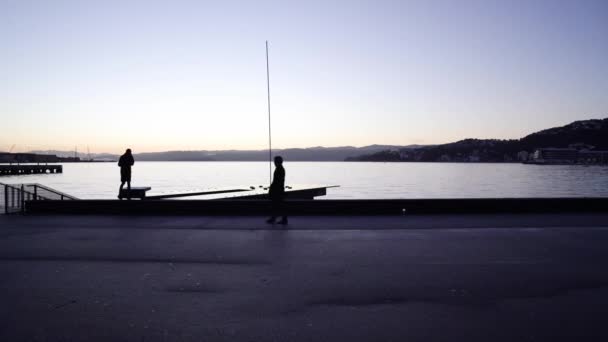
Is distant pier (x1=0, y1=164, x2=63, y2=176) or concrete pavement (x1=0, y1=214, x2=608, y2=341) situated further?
distant pier (x1=0, y1=164, x2=63, y2=176)

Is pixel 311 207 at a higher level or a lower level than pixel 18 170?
higher

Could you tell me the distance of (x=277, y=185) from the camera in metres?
11.5

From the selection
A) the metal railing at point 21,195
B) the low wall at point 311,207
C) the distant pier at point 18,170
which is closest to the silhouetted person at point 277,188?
the low wall at point 311,207

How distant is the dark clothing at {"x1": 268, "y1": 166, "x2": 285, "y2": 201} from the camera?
11.3m

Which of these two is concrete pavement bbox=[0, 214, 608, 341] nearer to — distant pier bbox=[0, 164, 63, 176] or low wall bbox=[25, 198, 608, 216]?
low wall bbox=[25, 198, 608, 216]

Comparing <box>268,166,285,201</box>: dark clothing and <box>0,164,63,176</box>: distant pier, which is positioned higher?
<box>268,166,285,201</box>: dark clothing

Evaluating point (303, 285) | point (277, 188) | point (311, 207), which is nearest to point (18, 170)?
point (311, 207)

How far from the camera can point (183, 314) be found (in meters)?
4.59

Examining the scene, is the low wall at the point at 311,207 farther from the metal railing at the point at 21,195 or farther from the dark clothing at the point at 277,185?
the dark clothing at the point at 277,185

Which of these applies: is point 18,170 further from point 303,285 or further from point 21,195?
point 303,285

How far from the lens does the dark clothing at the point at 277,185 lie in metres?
11.3

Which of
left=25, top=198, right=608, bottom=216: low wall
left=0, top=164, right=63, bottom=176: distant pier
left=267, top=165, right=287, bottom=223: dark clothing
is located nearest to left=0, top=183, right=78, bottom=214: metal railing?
left=25, top=198, right=608, bottom=216: low wall

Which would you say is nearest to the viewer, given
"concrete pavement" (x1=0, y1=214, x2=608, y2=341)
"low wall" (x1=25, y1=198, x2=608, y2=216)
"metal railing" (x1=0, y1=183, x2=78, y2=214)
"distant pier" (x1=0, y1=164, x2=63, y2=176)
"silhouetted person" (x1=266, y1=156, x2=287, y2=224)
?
"concrete pavement" (x1=0, y1=214, x2=608, y2=341)

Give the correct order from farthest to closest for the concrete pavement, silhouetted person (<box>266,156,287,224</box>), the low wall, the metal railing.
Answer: the metal railing, the low wall, silhouetted person (<box>266,156,287,224</box>), the concrete pavement
